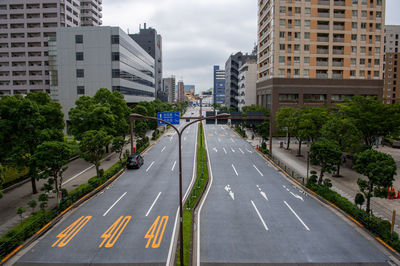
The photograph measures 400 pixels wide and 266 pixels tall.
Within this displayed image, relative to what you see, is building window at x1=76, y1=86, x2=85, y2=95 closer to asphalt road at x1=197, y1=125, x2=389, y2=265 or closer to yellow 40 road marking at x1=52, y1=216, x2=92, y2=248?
asphalt road at x1=197, y1=125, x2=389, y2=265

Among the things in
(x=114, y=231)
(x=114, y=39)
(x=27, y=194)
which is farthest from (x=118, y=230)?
(x=114, y=39)

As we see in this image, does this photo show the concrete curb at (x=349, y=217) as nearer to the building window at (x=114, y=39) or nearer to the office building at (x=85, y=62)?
the office building at (x=85, y=62)

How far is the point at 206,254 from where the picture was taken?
54.6ft

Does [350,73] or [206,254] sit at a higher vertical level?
[350,73]

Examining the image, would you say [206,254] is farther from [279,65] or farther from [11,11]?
[11,11]

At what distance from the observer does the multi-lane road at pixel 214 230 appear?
16234 millimetres

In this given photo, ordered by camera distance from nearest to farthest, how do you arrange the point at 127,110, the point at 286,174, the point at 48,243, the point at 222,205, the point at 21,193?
the point at 48,243 < the point at 222,205 < the point at 21,193 < the point at 286,174 < the point at 127,110

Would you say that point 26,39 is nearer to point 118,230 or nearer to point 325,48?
point 325,48

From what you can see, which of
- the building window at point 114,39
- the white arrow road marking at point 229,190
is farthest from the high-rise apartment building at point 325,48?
the white arrow road marking at point 229,190

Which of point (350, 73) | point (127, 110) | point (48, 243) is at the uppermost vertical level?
point (350, 73)

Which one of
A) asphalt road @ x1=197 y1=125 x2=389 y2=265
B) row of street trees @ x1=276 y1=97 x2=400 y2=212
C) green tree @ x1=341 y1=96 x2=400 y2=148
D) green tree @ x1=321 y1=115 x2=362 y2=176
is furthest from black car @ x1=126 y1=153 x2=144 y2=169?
green tree @ x1=341 y1=96 x2=400 y2=148

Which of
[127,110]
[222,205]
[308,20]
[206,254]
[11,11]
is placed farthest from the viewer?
[11,11]

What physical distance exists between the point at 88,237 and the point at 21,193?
14514 millimetres

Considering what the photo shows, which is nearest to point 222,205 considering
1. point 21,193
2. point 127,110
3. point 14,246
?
Answer: point 14,246
